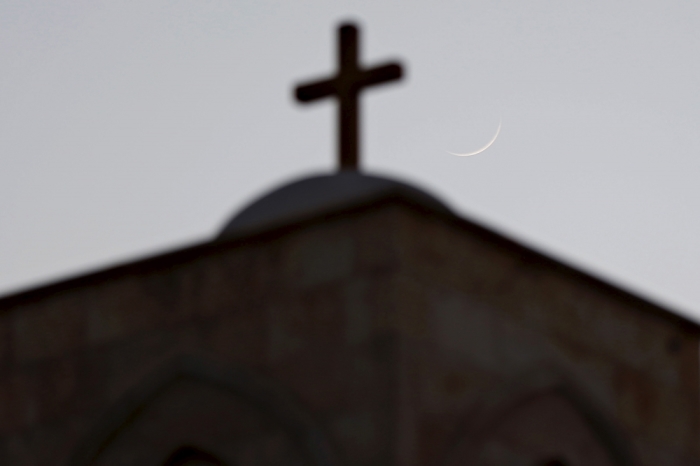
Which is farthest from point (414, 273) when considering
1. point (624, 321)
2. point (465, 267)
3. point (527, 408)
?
point (624, 321)

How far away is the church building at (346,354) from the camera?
1330 cm

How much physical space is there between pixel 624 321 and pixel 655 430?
980mm

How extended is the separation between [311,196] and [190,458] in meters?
2.58

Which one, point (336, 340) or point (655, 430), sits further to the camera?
point (655, 430)

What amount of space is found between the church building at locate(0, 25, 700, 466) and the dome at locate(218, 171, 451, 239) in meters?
0.03

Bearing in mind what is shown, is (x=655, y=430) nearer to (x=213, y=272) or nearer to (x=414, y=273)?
(x=414, y=273)

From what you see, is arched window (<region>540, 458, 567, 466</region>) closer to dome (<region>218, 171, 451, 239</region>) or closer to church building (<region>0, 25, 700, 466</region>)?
church building (<region>0, 25, 700, 466</region>)

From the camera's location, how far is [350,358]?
43.8ft

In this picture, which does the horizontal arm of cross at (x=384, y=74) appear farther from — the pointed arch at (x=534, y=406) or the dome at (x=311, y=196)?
the pointed arch at (x=534, y=406)

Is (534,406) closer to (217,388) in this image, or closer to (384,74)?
(217,388)

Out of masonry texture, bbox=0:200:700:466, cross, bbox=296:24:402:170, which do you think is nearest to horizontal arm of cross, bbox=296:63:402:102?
cross, bbox=296:24:402:170

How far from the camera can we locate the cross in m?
16.3

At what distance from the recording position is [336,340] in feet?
44.2

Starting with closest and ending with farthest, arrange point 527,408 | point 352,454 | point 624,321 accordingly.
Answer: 1. point 352,454
2. point 527,408
3. point 624,321
